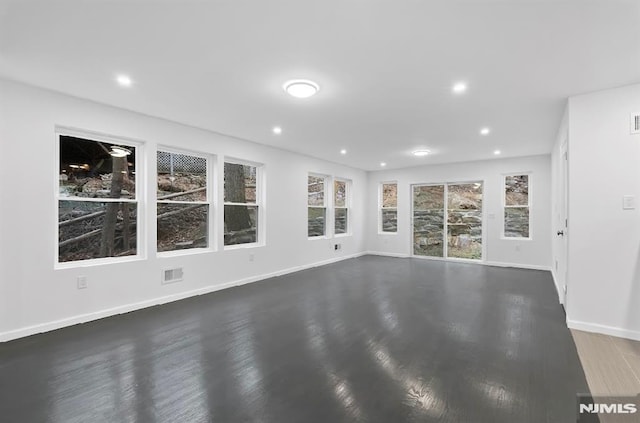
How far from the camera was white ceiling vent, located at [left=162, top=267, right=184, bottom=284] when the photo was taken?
423 cm

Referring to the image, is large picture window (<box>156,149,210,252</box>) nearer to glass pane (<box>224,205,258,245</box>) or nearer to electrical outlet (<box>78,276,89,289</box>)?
glass pane (<box>224,205,258,245</box>)

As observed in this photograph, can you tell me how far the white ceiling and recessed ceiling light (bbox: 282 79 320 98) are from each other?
0.09 m

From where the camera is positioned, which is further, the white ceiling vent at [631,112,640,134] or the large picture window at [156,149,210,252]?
the large picture window at [156,149,210,252]

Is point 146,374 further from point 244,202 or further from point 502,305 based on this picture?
point 502,305

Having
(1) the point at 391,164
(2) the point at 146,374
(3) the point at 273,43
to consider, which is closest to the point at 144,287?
(2) the point at 146,374

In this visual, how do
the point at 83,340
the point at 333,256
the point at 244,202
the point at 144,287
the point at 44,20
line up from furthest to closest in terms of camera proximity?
1. the point at 333,256
2. the point at 244,202
3. the point at 144,287
4. the point at 83,340
5. the point at 44,20

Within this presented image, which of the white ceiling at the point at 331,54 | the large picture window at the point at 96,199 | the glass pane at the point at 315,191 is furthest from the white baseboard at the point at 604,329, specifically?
the large picture window at the point at 96,199

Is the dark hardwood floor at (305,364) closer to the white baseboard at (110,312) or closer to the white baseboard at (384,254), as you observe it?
the white baseboard at (110,312)

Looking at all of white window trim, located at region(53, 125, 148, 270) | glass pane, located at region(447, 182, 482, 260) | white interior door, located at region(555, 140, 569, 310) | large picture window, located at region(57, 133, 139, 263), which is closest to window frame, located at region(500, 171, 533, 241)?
glass pane, located at region(447, 182, 482, 260)

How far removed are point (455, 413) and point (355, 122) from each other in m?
3.48

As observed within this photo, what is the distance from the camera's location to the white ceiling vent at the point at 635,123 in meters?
3.01

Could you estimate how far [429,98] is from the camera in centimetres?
335

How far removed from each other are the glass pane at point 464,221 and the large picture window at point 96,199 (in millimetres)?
6955

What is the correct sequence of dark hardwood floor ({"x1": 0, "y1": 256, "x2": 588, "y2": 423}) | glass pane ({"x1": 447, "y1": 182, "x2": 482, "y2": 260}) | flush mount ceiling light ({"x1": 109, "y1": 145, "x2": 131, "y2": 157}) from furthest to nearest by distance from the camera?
1. glass pane ({"x1": 447, "y1": 182, "x2": 482, "y2": 260})
2. flush mount ceiling light ({"x1": 109, "y1": 145, "x2": 131, "y2": 157})
3. dark hardwood floor ({"x1": 0, "y1": 256, "x2": 588, "y2": 423})
